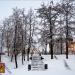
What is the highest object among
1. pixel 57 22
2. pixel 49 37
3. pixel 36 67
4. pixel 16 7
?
pixel 16 7

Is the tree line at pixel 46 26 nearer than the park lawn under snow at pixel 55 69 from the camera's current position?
No

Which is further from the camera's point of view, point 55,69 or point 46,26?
point 46,26

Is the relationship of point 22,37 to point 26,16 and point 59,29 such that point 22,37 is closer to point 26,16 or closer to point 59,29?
point 26,16

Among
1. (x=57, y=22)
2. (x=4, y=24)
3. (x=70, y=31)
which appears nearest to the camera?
(x=70, y=31)

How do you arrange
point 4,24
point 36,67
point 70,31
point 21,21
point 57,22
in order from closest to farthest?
point 36,67, point 70,31, point 57,22, point 21,21, point 4,24

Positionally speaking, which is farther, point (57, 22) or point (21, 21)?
point (21, 21)

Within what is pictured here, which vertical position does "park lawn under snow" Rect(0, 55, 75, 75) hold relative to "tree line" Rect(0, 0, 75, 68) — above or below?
below

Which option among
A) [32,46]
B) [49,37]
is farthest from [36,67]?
[32,46]

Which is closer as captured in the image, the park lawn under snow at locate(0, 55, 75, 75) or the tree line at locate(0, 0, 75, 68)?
the park lawn under snow at locate(0, 55, 75, 75)

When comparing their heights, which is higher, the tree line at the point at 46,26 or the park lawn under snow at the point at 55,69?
the tree line at the point at 46,26

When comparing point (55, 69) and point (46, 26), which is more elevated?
point (46, 26)

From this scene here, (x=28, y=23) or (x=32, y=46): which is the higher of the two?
(x=28, y=23)

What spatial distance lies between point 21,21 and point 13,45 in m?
5.36

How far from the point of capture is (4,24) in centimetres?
5903
